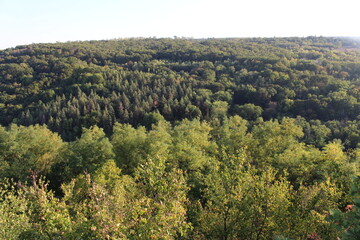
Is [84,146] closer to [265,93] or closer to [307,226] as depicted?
[307,226]

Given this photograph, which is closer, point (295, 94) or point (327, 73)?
point (295, 94)

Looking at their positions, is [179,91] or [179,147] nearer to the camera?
[179,147]

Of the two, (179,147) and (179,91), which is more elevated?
(179,147)

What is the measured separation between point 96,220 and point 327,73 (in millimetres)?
137604

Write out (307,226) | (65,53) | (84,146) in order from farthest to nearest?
(65,53) → (84,146) → (307,226)

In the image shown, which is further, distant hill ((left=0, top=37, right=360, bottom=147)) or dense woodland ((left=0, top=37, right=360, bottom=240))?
distant hill ((left=0, top=37, right=360, bottom=147))

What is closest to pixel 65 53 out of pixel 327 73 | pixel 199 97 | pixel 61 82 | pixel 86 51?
pixel 86 51

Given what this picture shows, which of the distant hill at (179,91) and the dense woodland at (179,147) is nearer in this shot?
the dense woodland at (179,147)

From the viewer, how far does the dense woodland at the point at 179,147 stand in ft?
50.4

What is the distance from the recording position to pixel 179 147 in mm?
39312

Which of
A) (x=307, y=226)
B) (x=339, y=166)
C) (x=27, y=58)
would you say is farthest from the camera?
(x=27, y=58)

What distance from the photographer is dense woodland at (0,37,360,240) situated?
15367mm

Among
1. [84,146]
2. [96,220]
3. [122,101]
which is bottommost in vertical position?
[122,101]

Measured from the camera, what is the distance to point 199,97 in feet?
356
